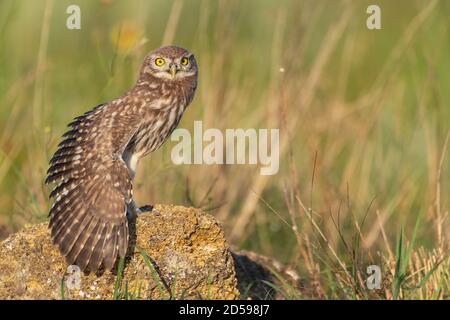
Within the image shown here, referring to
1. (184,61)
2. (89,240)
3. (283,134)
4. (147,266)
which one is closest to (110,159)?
(89,240)

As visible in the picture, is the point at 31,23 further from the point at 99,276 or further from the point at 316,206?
the point at 99,276

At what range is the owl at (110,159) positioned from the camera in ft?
15.8

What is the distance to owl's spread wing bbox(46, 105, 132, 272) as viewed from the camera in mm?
4777

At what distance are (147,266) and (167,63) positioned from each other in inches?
59.2

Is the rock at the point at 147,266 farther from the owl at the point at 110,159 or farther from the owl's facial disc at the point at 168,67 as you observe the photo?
the owl's facial disc at the point at 168,67

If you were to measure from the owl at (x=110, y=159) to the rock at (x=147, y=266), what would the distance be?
77 mm

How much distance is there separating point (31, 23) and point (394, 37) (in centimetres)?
440

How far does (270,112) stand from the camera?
24.8 feet

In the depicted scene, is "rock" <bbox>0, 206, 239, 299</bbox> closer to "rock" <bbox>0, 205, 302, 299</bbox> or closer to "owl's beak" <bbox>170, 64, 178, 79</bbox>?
"rock" <bbox>0, 205, 302, 299</bbox>

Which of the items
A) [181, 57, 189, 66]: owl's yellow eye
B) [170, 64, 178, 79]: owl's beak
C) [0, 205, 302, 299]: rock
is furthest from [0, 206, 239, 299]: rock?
[181, 57, 189, 66]: owl's yellow eye

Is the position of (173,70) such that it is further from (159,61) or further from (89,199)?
(89,199)

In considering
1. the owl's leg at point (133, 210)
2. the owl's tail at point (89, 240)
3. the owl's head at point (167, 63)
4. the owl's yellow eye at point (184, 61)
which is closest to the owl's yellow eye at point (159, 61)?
the owl's head at point (167, 63)

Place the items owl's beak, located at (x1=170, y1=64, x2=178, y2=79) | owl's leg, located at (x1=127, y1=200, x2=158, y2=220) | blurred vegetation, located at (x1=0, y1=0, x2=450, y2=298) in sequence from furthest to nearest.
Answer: blurred vegetation, located at (x1=0, y1=0, x2=450, y2=298)
owl's beak, located at (x1=170, y1=64, x2=178, y2=79)
owl's leg, located at (x1=127, y1=200, x2=158, y2=220)
